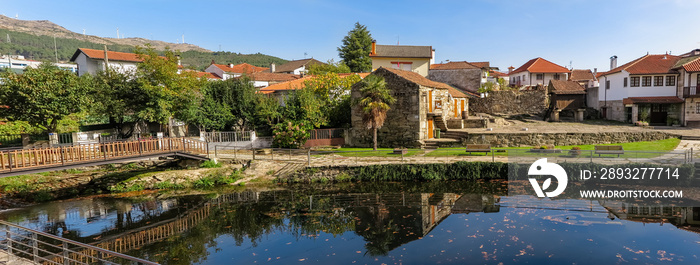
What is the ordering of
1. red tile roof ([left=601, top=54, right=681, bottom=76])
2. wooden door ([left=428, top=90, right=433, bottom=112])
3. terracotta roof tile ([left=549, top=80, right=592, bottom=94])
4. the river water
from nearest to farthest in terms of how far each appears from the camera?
the river water
wooden door ([left=428, top=90, right=433, bottom=112])
red tile roof ([left=601, top=54, right=681, bottom=76])
terracotta roof tile ([left=549, top=80, right=592, bottom=94])

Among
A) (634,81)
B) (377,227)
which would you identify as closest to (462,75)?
(634,81)

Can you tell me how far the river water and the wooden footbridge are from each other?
2.38m

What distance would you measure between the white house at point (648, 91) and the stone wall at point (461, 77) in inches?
614

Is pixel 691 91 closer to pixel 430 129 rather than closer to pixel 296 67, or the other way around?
pixel 430 129

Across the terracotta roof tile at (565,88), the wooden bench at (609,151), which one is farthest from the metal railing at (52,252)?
the terracotta roof tile at (565,88)

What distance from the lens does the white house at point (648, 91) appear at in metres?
34.3

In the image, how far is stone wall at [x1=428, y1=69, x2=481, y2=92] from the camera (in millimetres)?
50062

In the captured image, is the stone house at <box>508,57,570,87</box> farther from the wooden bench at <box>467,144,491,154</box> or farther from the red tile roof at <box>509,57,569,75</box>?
the wooden bench at <box>467,144,491,154</box>

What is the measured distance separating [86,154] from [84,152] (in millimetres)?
270

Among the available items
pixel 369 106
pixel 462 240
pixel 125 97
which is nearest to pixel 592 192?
pixel 462 240

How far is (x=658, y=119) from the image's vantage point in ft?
115

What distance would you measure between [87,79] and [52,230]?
16711mm

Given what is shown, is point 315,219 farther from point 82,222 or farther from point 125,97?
point 125,97

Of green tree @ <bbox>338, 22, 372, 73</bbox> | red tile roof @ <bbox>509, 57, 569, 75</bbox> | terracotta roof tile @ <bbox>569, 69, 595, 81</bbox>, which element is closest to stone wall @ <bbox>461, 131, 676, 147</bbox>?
red tile roof @ <bbox>509, 57, 569, 75</bbox>
